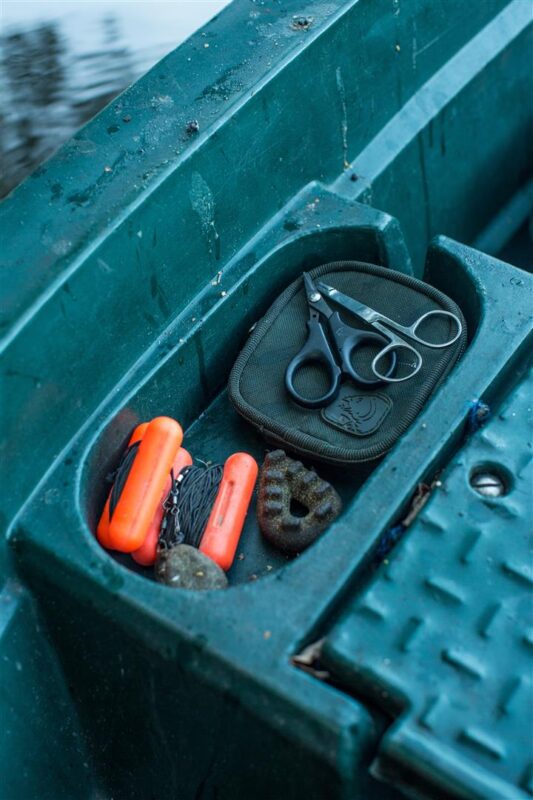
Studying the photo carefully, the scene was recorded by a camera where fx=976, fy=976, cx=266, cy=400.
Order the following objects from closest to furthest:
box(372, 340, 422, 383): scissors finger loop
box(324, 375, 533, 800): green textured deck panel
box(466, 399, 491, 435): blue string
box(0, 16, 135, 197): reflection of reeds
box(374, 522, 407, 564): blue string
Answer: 1. box(324, 375, 533, 800): green textured deck panel
2. box(374, 522, 407, 564): blue string
3. box(466, 399, 491, 435): blue string
4. box(372, 340, 422, 383): scissors finger loop
5. box(0, 16, 135, 197): reflection of reeds

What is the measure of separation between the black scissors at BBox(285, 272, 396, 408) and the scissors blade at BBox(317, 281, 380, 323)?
0.06 feet

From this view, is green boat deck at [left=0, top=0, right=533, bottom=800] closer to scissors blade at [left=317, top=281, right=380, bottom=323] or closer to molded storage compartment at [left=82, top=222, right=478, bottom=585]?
molded storage compartment at [left=82, top=222, right=478, bottom=585]

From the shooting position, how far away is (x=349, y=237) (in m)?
1.68

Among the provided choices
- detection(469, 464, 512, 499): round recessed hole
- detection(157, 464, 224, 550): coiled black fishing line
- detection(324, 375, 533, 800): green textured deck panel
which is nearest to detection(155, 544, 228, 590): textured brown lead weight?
detection(157, 464, 224, 550): coiled black fishing line

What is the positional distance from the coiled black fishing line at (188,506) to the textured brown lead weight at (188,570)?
0.16ft

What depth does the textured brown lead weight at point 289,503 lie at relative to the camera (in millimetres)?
1397

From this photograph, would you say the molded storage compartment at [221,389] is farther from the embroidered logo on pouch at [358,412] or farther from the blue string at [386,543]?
the blue string at [386,543]

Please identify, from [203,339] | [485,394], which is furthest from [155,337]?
[485,394]

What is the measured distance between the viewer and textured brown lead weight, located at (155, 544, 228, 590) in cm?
129

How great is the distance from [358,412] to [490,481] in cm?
26

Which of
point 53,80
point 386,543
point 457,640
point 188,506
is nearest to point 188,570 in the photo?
point 188,506

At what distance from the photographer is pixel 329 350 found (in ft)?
5.05

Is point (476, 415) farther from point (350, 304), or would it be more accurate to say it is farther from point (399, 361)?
point (350, 304)

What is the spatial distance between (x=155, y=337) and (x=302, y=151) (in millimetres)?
456
